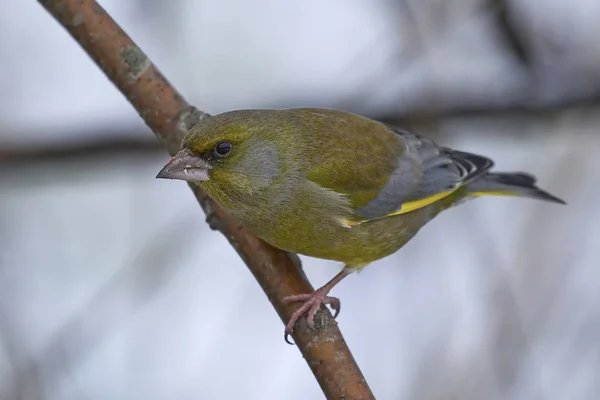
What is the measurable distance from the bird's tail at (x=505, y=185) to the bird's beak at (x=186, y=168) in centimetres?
154

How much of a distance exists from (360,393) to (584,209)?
353cm

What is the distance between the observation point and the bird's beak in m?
2.88

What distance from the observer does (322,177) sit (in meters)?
3.32

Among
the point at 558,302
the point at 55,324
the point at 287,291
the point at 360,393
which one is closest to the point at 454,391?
the point at 558,302

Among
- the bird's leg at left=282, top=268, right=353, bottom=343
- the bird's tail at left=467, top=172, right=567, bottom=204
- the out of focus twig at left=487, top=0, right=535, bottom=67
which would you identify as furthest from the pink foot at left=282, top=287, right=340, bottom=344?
the out of focus twig at left=487, top=0, right=535, bottom=67

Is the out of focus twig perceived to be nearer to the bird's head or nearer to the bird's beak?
the bird's head

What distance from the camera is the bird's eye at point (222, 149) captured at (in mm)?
3018

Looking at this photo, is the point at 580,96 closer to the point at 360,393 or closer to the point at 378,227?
the point at 378,227

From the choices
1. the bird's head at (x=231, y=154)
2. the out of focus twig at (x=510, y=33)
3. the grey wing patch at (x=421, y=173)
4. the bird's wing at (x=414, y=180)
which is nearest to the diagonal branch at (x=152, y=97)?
Result: the bird's head at (x=231, y=154)

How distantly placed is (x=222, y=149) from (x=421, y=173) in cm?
109

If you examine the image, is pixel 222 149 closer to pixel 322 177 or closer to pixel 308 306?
pixel 322 177

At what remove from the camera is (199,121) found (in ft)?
10.1

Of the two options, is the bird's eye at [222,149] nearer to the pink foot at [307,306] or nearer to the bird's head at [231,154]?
the bird's head at [231,154]

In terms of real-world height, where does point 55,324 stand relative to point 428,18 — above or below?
below
